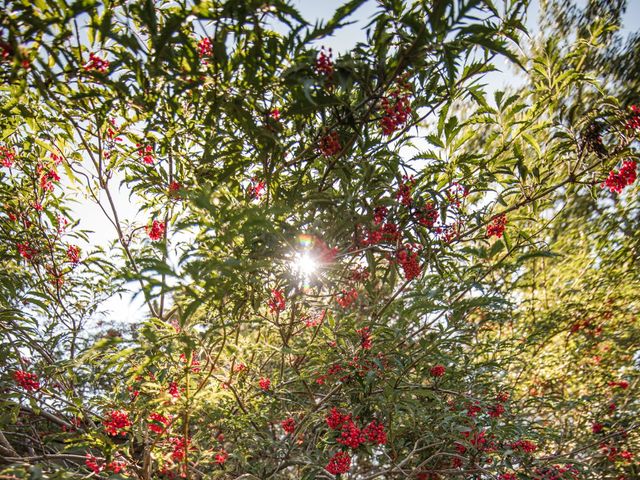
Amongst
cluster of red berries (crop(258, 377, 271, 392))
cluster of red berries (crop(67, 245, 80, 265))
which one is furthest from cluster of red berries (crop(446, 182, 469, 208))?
cluster of red berries (crop(67, 245, 80, 265))

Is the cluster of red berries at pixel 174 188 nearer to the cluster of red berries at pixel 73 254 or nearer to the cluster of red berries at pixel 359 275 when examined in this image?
the cluster of red berries at pixel 359 275

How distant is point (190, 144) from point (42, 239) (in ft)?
6.14

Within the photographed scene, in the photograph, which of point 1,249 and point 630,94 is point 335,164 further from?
point 630,94

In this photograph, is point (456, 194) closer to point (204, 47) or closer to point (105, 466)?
point (204, 47)

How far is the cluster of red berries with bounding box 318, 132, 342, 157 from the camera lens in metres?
1.83

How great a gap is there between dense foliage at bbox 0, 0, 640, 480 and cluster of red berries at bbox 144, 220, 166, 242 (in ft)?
0.53

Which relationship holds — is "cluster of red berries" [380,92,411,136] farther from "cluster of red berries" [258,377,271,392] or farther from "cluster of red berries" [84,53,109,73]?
"cluster of red berries" [258,377,271,392]

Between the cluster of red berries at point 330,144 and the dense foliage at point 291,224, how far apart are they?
0.01 meters

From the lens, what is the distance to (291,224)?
2084mm

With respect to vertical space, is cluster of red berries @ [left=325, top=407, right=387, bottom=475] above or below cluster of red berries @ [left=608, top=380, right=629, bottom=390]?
below

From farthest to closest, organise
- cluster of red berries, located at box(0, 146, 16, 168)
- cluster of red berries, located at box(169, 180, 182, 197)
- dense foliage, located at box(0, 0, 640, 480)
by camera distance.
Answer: cluster of red berries, located at box(0, 146, 16, 168)
cluster of red berries, located at box(169, 180, 182, 197)
dense foliage, located at box(0, 0, 640, 480)

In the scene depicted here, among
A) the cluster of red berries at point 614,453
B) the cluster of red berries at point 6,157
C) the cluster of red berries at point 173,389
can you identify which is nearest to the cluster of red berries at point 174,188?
the cluster of red berries at point 173,389

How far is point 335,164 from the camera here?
193 cm

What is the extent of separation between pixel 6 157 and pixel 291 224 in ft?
9.50
